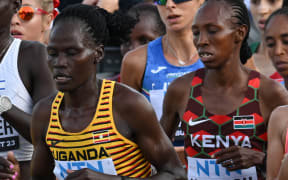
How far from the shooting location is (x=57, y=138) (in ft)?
12.6

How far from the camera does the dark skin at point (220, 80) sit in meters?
4.42

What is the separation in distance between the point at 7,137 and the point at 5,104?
11.1 inches

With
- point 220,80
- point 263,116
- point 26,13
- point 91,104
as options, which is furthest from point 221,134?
point 26,13

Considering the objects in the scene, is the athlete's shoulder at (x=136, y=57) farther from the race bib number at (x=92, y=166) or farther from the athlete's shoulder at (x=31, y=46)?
the race bib number at (x=92, y=166)

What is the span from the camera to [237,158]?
4230 mm

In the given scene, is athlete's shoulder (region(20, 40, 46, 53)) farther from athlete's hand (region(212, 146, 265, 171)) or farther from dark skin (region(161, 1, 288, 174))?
athlete's hand (region(212, 146, 265, 171))

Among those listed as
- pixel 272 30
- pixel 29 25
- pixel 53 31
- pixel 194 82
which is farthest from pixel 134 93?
pixel 29 25

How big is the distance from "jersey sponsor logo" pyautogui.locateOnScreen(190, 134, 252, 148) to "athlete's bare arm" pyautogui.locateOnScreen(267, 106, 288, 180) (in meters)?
0.49

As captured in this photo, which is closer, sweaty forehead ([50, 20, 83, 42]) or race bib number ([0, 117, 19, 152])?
sweaty forehead ([50, 20, 83, 42])

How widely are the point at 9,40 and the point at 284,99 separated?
6.12ft

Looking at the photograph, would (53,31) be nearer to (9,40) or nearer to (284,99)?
(9,40)

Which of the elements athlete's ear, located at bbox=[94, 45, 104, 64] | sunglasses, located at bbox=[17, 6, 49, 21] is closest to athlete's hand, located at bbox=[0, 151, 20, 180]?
athlete's ear, located at bbox=[94, 45, 104, 64]

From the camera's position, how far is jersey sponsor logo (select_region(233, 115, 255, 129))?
438 centimetres

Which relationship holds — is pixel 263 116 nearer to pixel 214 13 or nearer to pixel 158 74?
pixel 214 13
